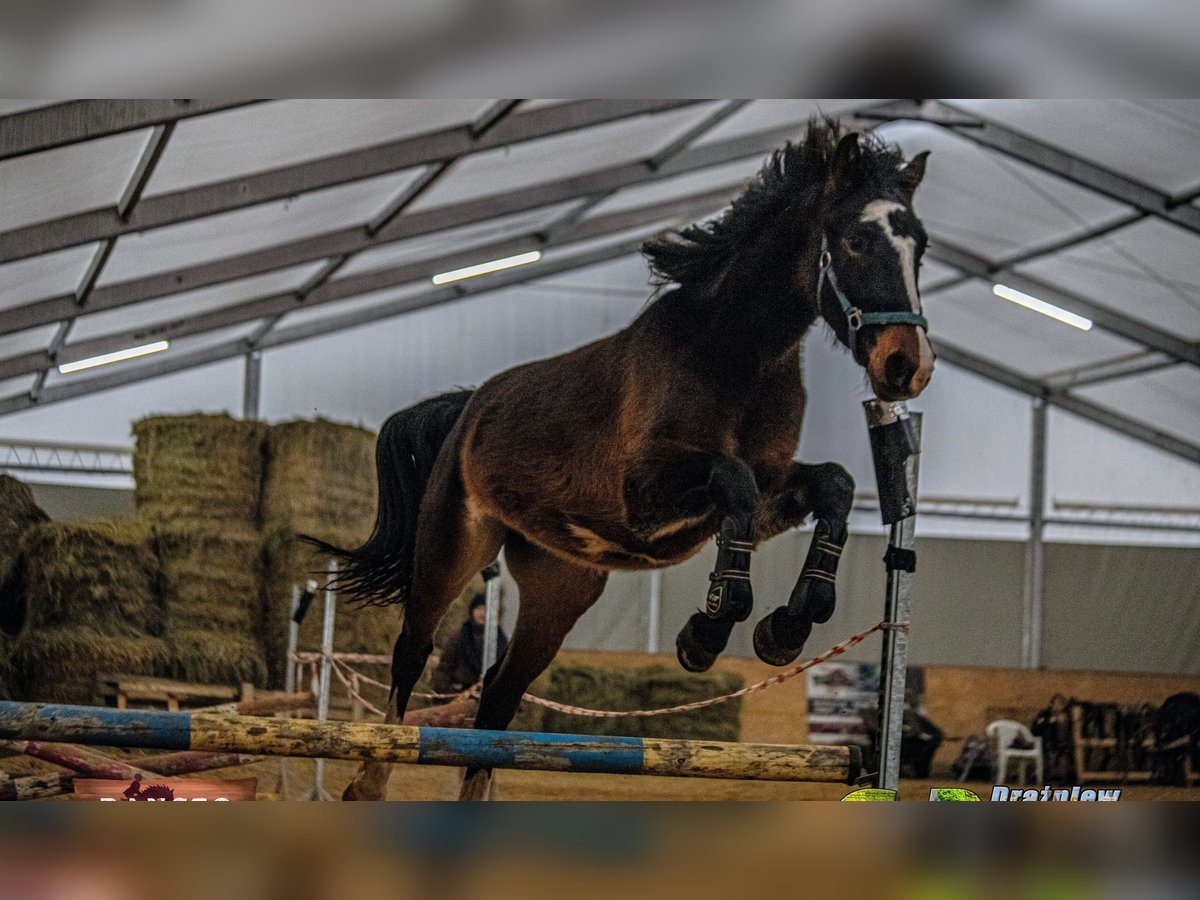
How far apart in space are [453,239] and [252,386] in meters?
0.84

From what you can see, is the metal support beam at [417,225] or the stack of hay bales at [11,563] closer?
the stack of hay bales at [11,563]

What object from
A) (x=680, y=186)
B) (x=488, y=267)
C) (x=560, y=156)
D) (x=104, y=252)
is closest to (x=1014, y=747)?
(x=680, y=186)

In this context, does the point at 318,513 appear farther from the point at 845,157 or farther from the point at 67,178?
the point at 845,157

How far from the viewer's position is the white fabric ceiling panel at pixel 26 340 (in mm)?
4184

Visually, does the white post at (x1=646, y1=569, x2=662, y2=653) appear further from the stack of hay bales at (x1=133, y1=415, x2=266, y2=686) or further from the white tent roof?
the stack of hay bales at (x1=133, y1=415, x2=266, y2=686)

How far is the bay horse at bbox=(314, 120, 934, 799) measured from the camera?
4.26 m

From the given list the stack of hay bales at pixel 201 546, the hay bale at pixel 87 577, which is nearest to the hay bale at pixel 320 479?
the stack of hay bales at pixel 201 546

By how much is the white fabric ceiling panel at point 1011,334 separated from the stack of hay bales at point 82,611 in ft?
9.08

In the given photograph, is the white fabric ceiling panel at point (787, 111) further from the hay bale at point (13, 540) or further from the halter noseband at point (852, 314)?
the hay bale at point (13, 540)

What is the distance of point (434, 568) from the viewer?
174 inches

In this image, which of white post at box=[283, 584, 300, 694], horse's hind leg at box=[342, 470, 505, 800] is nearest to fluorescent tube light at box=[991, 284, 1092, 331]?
horse's hind leg at box=[342, 470, 505, 800]

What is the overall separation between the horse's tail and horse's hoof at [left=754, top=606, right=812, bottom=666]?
1172 millimetres

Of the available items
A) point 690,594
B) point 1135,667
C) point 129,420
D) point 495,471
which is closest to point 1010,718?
point 1135,667

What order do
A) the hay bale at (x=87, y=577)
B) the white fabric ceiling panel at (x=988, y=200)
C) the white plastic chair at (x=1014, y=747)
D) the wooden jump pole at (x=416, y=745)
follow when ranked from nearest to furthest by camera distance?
the wooden jump pole at (x=416, y=745) < the hay bale at (x=87, y=577) < the white fabric ceiling panel at (x=988, y=200) < the white plastic chair at (x=1014, y=747)
